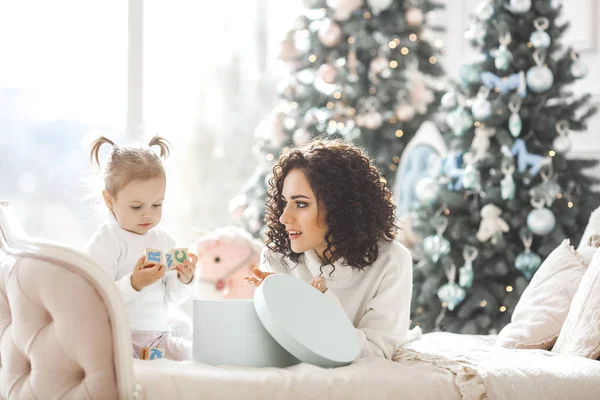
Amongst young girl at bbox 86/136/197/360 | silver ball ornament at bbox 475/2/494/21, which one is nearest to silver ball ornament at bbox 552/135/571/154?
silver ball ornament at bbox 475/2/494/21

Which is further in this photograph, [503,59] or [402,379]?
[503,59]

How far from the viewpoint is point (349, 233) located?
7.25 feet

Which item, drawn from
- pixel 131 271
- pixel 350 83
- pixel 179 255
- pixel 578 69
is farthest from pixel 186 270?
pixel 350 83


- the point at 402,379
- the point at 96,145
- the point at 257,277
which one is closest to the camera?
the point at 402,379

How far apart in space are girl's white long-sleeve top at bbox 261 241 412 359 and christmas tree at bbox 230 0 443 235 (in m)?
2.37

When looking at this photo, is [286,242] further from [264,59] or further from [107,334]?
[264,59]

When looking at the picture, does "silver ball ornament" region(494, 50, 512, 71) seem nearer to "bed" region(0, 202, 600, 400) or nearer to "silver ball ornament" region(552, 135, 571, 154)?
"silver ball ornament" region(552, 135, 571, 154)

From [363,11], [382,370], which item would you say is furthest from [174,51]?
[382,370]

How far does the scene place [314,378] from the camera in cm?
171

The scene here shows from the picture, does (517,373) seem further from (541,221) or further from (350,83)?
(350,83)

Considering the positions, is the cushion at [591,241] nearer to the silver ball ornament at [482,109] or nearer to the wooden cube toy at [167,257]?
the silver ball ornament at [482,109]

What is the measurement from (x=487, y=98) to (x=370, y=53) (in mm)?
994

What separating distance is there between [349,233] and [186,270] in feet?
1.60

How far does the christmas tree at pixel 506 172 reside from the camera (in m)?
3.82
